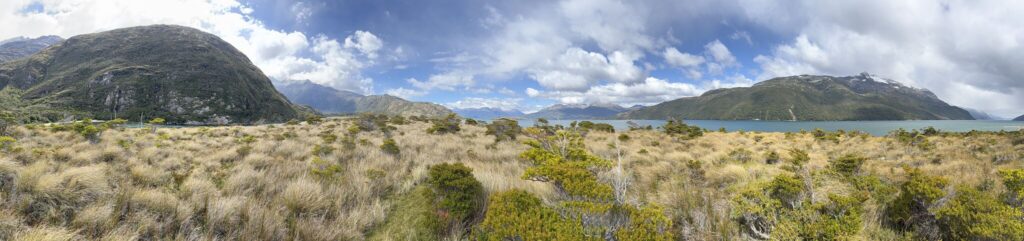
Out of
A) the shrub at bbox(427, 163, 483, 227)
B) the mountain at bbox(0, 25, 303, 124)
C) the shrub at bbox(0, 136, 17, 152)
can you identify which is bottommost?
the shrub at bbox(427, 163, 483, 227)

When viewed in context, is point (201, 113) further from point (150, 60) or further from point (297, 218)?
point (297, 218)

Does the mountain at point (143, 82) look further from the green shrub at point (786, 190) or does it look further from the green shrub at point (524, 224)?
the green shrub at point (786, 190)

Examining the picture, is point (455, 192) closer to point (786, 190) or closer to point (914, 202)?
point (786, 190)

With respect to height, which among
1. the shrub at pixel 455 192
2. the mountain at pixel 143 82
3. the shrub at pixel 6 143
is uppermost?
the mountain at pixel 143 82

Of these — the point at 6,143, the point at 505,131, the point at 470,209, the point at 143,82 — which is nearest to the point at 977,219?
the point at 470,209

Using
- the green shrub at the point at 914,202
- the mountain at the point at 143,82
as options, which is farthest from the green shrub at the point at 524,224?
the mountain at the point at 143,82

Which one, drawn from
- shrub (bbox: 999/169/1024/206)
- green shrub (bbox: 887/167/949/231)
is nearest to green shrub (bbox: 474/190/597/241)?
green shrub (bbox: 887/167/949/231)

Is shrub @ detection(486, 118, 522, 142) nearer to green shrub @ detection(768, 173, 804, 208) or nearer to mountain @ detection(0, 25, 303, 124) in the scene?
green shrub @ detection(768, 173, 804, 208)

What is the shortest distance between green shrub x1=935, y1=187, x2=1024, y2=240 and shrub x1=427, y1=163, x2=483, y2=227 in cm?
568

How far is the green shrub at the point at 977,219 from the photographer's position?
374cm

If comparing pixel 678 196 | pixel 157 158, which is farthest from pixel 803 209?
pixel 157 158

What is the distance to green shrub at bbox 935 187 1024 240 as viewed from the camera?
374 centimetres

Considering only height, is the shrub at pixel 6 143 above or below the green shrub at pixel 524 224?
above

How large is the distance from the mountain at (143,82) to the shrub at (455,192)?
168506mm
